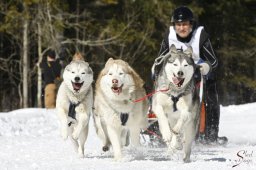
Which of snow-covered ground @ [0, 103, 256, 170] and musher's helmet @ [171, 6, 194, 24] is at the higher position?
musher's helmet @ [171, 6, 194, 24]

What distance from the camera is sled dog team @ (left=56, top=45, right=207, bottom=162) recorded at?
18.8 ft

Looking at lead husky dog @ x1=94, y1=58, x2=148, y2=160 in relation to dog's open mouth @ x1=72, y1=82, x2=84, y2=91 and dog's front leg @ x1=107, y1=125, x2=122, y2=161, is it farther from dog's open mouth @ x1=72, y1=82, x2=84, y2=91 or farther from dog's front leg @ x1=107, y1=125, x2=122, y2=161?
dog's open mouth @ x1=72, y1=82, x2=84, y2=91

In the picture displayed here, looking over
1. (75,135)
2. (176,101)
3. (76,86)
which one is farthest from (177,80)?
(75,135)

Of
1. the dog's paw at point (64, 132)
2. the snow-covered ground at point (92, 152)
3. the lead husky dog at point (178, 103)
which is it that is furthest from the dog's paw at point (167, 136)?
the dog's paw at point (64, 132)

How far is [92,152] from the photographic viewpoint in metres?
6.91

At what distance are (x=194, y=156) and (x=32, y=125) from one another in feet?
14.9

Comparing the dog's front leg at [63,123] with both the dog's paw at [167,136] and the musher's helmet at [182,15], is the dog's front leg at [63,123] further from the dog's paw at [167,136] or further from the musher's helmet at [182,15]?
the musher's helmet at [182,15]

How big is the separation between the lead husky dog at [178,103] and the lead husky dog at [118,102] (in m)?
0.28

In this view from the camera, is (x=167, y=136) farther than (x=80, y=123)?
No

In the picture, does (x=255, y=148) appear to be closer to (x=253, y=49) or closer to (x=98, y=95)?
(x=98, y=95)

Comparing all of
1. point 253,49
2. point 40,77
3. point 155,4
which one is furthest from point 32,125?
point 253,49

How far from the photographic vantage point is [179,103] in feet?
18.8

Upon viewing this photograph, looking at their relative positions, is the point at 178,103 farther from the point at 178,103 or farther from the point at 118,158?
the point at 118,158

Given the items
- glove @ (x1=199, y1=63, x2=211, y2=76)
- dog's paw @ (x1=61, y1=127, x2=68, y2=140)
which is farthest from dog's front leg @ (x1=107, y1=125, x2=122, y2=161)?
glove @ (x1=199, y1=63, x2=211, y2=76)
